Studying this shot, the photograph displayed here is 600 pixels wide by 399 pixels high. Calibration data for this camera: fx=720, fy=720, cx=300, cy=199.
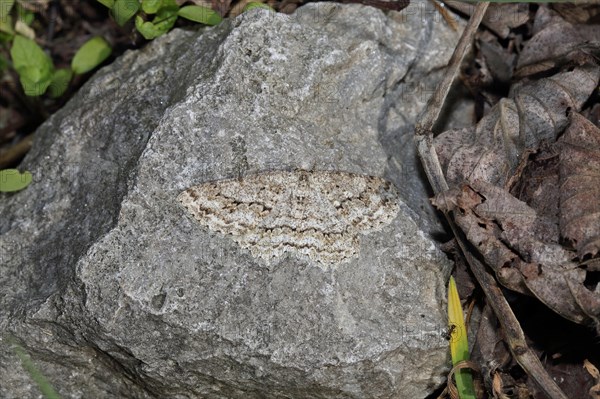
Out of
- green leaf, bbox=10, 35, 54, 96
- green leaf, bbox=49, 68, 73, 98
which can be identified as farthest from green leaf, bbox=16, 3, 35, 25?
green leaf, bbox=49, 68, 73, 98

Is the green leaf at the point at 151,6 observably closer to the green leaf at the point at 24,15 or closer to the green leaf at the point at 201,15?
the green leaf at the point at 201,15

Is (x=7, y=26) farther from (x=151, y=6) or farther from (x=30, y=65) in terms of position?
(x=151, y=6)

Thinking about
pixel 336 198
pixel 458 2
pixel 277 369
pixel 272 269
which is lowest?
pixel 277 369

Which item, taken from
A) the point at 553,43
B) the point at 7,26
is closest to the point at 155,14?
the point at 7,26

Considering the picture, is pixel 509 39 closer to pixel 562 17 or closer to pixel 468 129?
pixel 562 17

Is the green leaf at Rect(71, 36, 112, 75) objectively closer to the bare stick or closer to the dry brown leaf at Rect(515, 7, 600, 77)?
the bare stick

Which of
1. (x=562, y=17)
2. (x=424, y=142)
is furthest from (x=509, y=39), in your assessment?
(x=424, y=142)

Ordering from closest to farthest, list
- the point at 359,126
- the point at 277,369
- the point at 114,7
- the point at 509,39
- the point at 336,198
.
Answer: the point at 277,369 → the point at 336,198 → the point at 359,126 → the point at 114,7 → the point at 509,39
